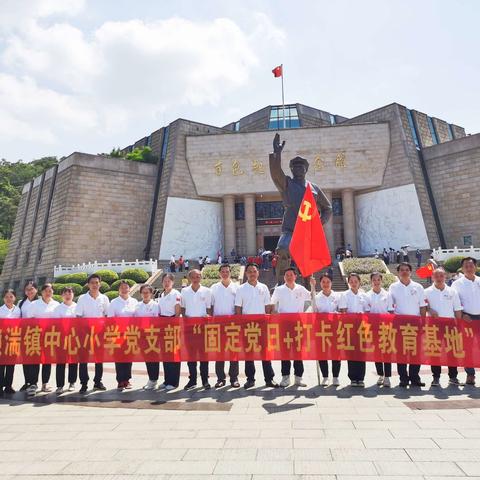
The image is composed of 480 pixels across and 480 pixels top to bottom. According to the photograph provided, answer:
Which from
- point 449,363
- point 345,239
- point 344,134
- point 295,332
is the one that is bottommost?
point 449,363

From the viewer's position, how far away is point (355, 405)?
4.88 meters

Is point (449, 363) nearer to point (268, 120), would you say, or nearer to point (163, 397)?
point (163, 397)

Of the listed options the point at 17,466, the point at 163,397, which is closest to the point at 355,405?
the point at 163,397

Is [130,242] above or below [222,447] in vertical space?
above

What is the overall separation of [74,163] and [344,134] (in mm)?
18521

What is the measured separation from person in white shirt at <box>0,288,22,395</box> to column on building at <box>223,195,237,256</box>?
2357cm

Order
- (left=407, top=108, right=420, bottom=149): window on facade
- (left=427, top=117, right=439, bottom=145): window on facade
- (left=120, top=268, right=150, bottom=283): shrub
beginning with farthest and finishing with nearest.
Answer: (left=427, top=117, right=439, bottom=145): window on facade → (left=407, top=108, right=420, bottom=149): window on facade → (left=120, top=268, right=150, bottom=283): shrub

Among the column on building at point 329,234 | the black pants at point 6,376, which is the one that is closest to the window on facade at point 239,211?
the column on building at point 329,234

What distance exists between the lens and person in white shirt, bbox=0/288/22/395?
620 centimetres

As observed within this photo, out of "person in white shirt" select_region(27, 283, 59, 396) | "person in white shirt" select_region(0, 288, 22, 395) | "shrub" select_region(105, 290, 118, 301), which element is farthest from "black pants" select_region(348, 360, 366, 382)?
"shrub" select_region(105, 290, 118, 301)

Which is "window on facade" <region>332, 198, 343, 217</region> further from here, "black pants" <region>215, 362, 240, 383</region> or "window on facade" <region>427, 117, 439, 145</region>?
"black pants" <region>215, 362, 240, 383</region>

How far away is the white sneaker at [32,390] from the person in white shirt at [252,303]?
3.11 m

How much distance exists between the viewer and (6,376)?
6.20 metres

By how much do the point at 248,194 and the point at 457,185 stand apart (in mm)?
13837
